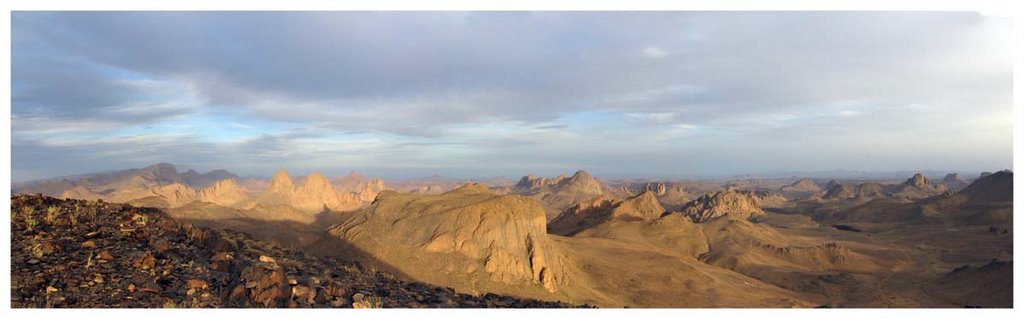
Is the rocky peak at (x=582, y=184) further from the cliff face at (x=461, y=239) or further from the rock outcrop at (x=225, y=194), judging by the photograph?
the cliff face at (x=461, y=239)

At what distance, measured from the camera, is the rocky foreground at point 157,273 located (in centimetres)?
972

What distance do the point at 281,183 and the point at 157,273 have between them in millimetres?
112903

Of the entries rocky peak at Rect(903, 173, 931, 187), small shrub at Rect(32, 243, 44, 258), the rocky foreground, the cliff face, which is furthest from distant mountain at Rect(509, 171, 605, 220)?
small shrub at Rect(32, 243, 44, 258)

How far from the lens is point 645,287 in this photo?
138 feet

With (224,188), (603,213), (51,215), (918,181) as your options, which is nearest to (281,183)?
(224,188)

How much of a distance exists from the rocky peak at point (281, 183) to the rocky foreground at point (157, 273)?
10583cm

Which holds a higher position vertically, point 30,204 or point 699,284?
point 30,204

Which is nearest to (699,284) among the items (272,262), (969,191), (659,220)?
(659,220)

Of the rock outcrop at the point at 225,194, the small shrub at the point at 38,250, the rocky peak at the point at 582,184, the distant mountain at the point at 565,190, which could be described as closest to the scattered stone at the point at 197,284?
the small shrub at the point at 38,250

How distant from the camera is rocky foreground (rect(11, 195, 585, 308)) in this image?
972 cm

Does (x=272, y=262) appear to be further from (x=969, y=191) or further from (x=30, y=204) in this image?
(x=969, y=191)

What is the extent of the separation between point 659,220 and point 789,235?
3175cm

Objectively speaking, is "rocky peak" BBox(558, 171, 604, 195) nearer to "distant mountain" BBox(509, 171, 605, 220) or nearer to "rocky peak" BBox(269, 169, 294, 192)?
"distant mountain" BBox(509, 171, 605, 220)

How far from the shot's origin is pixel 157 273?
10.9 meters
